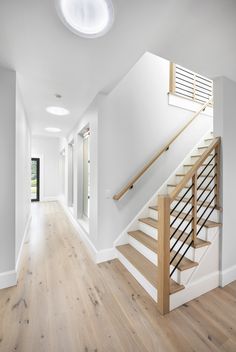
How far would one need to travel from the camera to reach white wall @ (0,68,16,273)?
6.06ft

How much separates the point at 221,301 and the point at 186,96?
10.8 ft

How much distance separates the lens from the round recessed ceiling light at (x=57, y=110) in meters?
3.02

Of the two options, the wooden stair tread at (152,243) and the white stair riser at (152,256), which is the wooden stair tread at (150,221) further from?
the white stair riser at (152,256)

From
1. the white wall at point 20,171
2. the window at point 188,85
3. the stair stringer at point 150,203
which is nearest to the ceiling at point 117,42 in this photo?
the white wall at point 20,171

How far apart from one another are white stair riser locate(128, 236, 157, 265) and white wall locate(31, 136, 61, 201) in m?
5.78

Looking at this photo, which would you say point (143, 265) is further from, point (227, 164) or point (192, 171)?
point (227, 164)

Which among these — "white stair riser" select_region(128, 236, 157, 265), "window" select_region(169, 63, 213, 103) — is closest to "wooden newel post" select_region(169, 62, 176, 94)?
"window" select_region(169, 63, 213, 103)

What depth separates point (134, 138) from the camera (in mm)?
2658

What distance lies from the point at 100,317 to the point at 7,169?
70.8 inches

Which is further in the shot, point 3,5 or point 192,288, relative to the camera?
point 192,288

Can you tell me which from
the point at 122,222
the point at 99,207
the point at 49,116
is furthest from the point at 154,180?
the point at 49,116

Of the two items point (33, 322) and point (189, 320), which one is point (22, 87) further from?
point (189, 320)

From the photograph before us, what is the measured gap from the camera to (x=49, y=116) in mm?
3471

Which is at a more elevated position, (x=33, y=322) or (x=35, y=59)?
(x=35, y=59)
